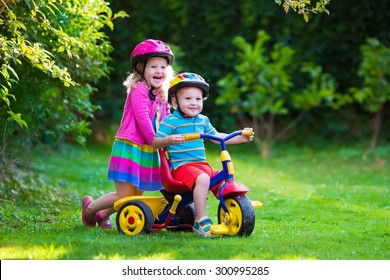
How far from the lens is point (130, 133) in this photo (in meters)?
5.46

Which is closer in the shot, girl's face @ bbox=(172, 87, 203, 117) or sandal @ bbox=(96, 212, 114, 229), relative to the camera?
girl's face @ bbox=(172, 87, 203, 117)

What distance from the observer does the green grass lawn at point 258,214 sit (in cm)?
461

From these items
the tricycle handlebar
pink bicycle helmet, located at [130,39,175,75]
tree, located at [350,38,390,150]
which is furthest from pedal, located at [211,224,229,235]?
tree, located at [350,38,390,150]

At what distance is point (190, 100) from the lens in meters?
5.23

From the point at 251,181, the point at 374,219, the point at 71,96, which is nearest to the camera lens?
the point at 374,219

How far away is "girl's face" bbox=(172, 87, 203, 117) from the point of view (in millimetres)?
5234

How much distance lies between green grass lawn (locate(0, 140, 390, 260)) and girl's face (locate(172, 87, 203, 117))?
0.87 m

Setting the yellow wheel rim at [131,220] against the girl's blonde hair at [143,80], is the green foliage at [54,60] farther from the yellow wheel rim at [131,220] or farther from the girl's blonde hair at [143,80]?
the yellow wheel rim at [131,220]

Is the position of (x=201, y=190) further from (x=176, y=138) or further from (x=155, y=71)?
(x=155, y=71)

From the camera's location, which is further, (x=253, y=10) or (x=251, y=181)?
(x=253, y=10)

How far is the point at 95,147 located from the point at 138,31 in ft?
7.67

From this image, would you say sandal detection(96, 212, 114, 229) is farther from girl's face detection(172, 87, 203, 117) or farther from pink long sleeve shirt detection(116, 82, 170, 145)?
girl's face detection(172, 87, 203, 117)

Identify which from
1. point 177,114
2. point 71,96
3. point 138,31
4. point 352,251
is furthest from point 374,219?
point 138,31

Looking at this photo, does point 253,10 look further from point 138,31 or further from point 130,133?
point 130,133
